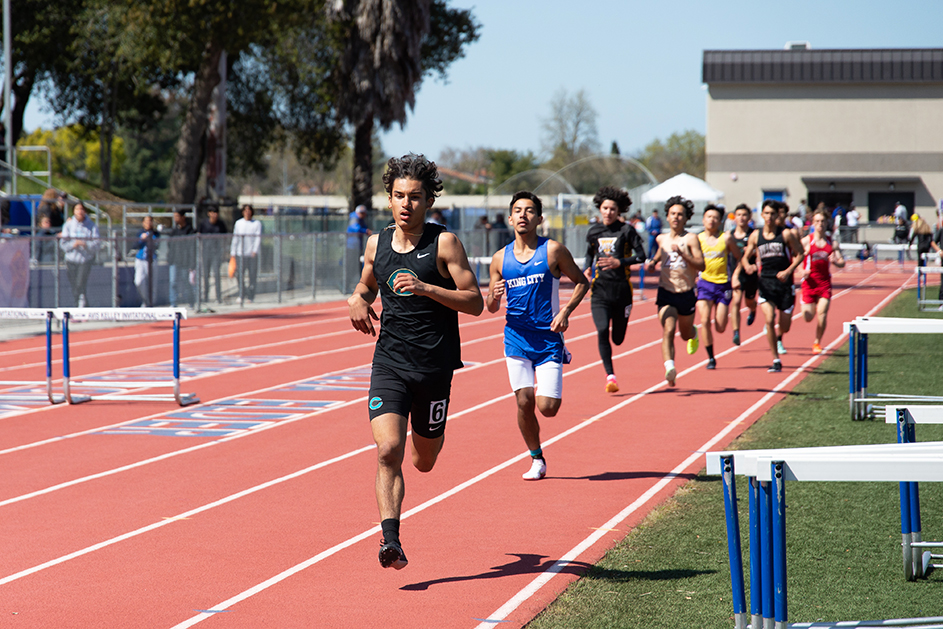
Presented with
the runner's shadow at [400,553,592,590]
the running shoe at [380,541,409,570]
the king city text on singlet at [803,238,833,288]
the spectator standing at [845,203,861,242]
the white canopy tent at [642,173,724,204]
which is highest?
the white canopy tent at [642,173,724,204]

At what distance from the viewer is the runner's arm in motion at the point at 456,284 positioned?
516 centimetres

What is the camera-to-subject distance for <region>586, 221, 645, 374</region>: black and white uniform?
35.8ft

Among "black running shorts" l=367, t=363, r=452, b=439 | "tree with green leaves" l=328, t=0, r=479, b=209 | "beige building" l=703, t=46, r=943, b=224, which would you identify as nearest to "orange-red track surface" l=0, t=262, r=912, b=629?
"black running shorts" l=367, t=363, r=452, b=439

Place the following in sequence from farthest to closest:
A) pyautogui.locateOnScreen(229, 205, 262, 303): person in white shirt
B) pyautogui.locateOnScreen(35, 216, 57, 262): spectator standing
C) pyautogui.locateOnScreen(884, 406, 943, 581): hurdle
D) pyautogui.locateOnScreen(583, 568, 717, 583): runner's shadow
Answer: pyautogui.locateOnScreen(229, 205, 262, 303): person in white shirt → pyautogui.locateOnScreen(35, 216, 57, 262): spectator standing → pyautogui.locateOnScreen(583, 568, 717, 583): runner's shadow → pyautogui.locateOnScreen(884, 406, 943, 581): hurdle

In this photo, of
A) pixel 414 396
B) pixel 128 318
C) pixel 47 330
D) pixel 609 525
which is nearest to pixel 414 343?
pixel 414 396

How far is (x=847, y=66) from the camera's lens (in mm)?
56969

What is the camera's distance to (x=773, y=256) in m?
13.4

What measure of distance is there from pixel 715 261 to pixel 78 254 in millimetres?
11421

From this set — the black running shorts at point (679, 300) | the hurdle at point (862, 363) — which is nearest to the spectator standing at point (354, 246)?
the black running shorts at point (679, 300)

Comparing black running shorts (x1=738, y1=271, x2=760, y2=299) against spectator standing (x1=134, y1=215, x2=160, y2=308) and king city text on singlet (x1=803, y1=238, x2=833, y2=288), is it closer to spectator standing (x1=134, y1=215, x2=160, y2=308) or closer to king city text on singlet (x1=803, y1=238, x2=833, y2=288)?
king city text on singlet (x1=803, y1=238, x2=833, y2=288)

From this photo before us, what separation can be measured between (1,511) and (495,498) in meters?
3.24

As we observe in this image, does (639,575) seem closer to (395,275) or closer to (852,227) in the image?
(395,275)

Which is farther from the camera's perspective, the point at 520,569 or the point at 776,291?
the point at 776,291

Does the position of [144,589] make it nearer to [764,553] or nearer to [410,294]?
[410,294]
